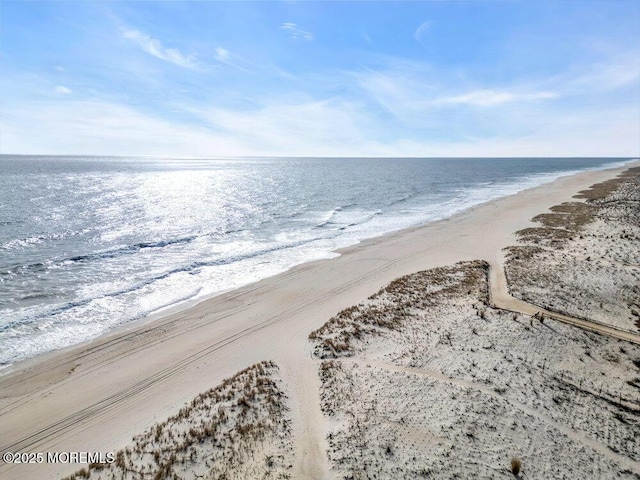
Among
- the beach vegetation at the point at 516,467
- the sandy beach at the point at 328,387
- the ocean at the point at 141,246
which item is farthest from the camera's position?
the ocean at the point at 141,246

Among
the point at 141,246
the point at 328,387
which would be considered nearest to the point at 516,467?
the point at 328,387

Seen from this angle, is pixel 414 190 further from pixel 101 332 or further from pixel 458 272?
pixel 101 332

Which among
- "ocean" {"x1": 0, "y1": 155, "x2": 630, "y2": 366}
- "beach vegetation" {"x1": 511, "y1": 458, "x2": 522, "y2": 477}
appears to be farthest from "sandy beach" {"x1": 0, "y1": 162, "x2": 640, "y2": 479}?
"ocean" {"x1": 0, "y1": 155, "x2": 630, "y2": 366}

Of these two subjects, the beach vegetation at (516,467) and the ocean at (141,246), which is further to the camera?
the ocean at (141,246)

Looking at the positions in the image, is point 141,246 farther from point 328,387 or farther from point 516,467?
point 516,467

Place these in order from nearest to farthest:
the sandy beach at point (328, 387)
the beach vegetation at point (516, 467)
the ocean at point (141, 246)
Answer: the beach vegetation at point (516, 467)
the sandy beach at point (328, 387)
the ocean at point (141, 246)

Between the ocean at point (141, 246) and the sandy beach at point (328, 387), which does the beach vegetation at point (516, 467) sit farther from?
the ocean at point (141, 246)

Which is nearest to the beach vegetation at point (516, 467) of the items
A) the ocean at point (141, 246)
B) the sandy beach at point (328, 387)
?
the sandy beach at point (328, 387)

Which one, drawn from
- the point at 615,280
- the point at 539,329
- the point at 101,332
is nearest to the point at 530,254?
the point at 615,280

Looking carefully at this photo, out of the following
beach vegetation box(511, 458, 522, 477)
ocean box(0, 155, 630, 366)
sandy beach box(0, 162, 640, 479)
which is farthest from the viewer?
ocean box(0, 155, 630, 366)

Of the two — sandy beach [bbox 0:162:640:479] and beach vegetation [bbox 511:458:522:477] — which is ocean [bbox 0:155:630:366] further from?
beach vegetation [bbox 511:458:522:477]
